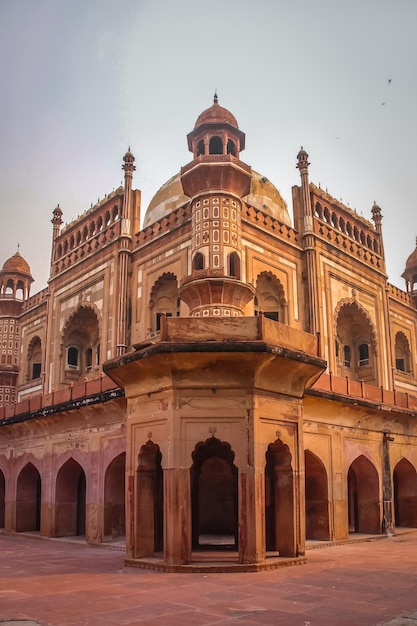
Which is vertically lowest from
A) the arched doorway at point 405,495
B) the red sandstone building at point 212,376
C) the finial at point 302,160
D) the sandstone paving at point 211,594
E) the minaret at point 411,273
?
the sandstone paving at point 211,594

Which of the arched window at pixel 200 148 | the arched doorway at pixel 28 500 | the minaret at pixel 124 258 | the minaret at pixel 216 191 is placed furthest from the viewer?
the minaret at pixel 124 258

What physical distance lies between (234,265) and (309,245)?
17.9 feet

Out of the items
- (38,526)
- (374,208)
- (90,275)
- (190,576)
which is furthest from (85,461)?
(374,208)

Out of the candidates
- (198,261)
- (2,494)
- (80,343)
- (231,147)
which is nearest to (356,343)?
(198,261)

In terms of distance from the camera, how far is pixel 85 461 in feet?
50.0

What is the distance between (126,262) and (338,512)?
1220 centimetres

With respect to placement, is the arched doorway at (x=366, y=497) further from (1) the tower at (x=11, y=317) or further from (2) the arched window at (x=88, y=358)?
(1) the tower at (x=11, y=317)

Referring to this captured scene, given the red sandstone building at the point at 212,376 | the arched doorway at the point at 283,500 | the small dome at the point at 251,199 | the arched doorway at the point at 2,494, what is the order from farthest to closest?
the small dome at the point at 251,199 < the arched doorway at the point at 2,494 < the arched doorway at the point at 283,500 < the red sandstone building at the point at 212,376

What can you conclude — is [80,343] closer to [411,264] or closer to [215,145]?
[215,145]

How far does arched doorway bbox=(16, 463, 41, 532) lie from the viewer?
18.0 m

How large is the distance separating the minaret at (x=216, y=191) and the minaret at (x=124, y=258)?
4563mm

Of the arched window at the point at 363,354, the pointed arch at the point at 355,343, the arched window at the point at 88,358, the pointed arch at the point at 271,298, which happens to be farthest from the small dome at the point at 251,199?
the arched window at the point at 363,354

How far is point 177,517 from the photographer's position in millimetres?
9461

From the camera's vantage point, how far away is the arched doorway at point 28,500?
17984mm
